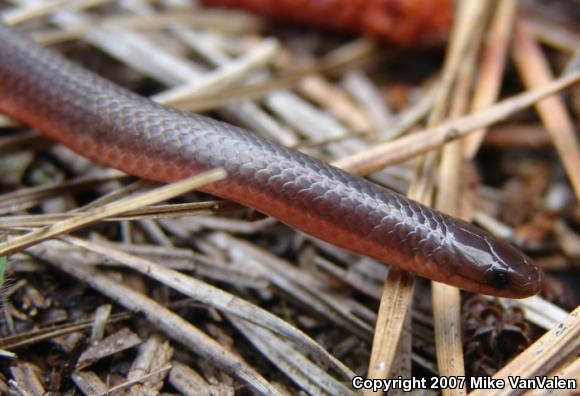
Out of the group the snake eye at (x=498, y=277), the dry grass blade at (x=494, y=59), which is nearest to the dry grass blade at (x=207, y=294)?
the snake eye at (x=498, y=277)

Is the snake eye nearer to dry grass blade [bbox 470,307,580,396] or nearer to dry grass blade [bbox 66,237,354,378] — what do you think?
dry grass blade [bbox 470,307,580,396]

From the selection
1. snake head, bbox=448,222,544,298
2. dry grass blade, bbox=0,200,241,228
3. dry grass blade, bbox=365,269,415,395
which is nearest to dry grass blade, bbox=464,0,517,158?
snake head, bbox=448,222,544,298

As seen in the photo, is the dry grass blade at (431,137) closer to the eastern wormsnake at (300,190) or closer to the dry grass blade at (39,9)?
the eastern wormsnake at (300,190)

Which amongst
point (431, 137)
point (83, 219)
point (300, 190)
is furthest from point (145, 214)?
point (431, 137)

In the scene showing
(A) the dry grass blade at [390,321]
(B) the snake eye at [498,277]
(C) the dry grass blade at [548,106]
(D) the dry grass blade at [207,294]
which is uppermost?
(C) the dry grass blade at [548,106]

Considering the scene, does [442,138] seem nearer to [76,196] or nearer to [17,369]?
[76,196]

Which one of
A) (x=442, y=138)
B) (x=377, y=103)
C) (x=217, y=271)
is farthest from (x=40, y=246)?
(x=377, y=103)

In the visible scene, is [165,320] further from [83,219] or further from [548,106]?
[548,106]
